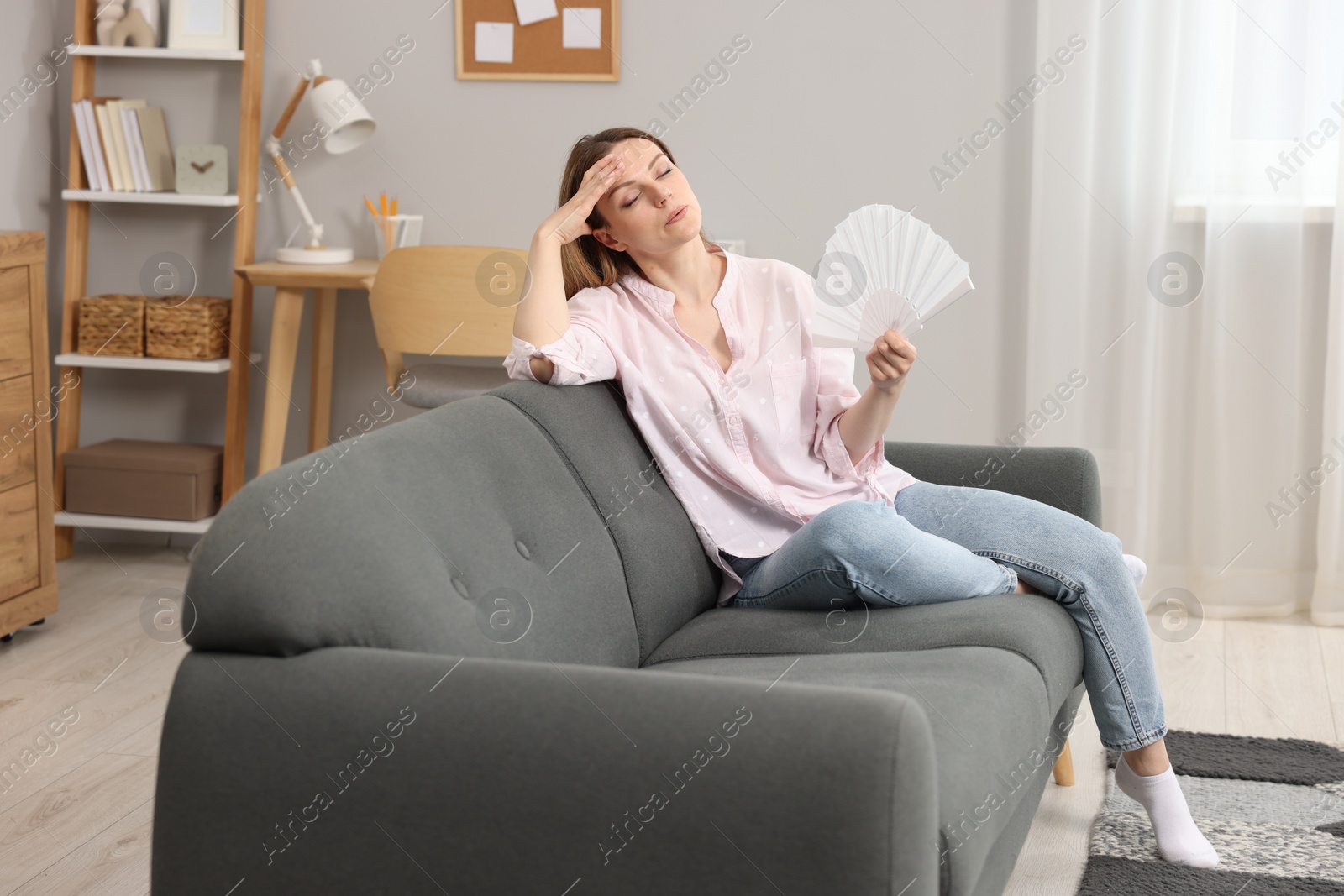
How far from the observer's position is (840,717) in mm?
964

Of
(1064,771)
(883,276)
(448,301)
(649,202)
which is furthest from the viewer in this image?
(448,301)

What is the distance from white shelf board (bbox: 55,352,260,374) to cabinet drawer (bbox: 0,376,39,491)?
25.3 inches

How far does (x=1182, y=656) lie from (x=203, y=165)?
2.85 meters

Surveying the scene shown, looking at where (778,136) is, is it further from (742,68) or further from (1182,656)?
(1182,656)

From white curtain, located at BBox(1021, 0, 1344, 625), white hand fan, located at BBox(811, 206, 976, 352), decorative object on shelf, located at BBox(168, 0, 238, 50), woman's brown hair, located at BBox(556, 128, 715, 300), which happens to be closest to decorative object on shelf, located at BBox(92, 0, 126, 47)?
decorative object on shelf, located at BBox(168, 0, 238, 50)

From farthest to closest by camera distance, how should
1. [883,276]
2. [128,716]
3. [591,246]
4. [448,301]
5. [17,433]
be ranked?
[448,301] < [17,433] < [128,716] < [591,246] < [883,276]

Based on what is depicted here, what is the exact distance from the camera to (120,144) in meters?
3.51

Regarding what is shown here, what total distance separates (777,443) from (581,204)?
1.53ft

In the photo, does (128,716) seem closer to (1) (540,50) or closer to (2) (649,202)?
(2) (649,202)

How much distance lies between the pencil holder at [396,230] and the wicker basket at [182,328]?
0.51 metres

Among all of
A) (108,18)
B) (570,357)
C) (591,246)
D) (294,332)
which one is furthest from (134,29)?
(570,357)

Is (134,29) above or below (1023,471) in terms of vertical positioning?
above

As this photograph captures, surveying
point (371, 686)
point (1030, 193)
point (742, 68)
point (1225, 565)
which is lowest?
point (1225, 565)

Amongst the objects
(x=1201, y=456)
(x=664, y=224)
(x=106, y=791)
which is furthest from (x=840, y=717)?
(x=1201, y=456)
